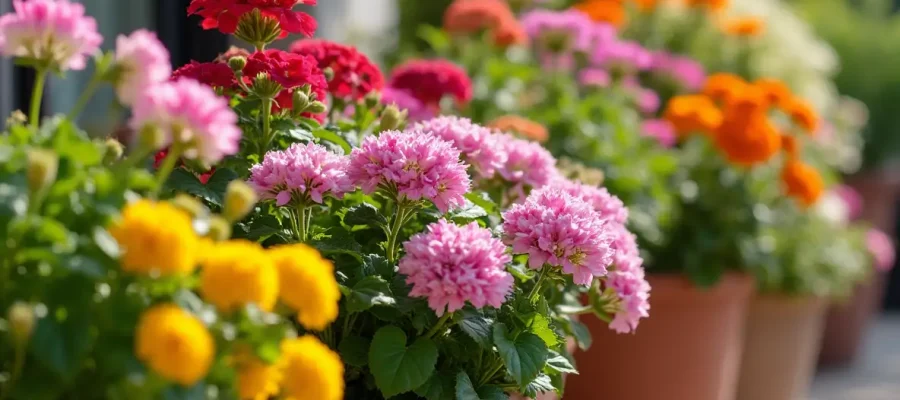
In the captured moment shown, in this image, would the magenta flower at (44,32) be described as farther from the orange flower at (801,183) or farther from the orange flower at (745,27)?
the orange flower at (745,27)


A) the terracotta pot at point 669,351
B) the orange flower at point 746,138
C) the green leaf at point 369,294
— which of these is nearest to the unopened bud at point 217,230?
the green leaf at point 369,294

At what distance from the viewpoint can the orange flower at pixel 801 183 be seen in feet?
9.16

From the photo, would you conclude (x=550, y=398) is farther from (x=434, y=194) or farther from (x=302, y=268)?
(x=302, y=268)

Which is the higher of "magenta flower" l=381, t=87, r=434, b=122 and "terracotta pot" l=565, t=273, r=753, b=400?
"magenta flower" l=381, t=87, r=434, b=122

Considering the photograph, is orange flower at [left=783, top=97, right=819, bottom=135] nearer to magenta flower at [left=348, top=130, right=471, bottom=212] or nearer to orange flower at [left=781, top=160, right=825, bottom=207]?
orange flower at [left=781, top=160, right=825, bottom=207]

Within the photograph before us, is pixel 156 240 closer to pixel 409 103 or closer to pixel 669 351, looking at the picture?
pixel 409 103

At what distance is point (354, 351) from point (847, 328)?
10.9 feet

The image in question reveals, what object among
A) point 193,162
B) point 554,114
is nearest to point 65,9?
point 193,162

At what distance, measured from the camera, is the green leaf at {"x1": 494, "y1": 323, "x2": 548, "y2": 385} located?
4.03ft

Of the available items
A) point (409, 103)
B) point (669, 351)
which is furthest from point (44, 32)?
point (669, 351)

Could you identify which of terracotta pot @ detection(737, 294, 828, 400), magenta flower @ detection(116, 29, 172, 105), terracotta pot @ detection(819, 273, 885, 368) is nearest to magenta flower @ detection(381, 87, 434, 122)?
magenta flower @ detection(116, 29, 172, 105)

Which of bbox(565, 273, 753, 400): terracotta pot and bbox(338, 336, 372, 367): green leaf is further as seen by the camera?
bbox(565, 273, 753, 400): terracotta pot

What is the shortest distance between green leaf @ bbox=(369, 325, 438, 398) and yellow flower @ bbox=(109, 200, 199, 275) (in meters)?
0.43

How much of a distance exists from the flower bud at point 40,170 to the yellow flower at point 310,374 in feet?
0.75
